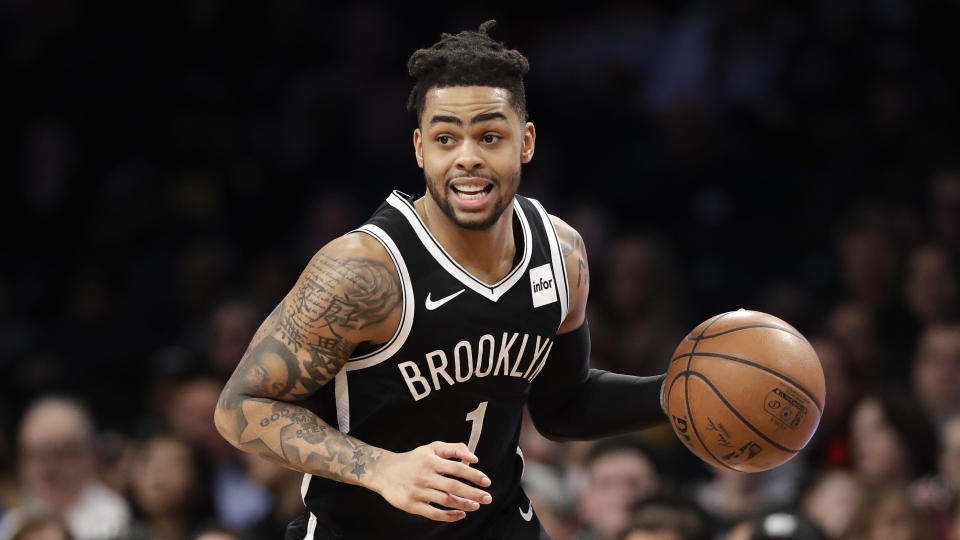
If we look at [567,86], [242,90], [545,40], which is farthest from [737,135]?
[242,90]

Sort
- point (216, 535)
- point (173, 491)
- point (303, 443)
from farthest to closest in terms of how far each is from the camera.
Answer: point (173, 491) → point (216, 535) → point (303, 443)

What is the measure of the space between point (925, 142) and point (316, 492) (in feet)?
17.3

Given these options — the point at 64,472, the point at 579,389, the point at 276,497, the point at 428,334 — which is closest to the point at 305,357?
the point at 428,334

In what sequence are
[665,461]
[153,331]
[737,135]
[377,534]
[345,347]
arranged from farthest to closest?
1. [153,331]
2. [737,135]
3. [665,461]
4. [377,534]
5. [345,347]

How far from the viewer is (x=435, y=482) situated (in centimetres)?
330

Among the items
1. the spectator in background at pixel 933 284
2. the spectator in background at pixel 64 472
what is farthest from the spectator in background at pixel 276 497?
the spectator in background at pixel 933 284

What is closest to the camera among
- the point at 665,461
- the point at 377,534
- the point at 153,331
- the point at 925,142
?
the point at 377,534

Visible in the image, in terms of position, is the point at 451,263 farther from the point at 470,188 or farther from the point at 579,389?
the point at 579,389

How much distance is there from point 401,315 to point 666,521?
2252mm

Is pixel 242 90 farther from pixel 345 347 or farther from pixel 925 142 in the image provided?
pixel 345 347

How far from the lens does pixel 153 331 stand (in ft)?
30.0

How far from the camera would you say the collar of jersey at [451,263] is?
3834 millimetres

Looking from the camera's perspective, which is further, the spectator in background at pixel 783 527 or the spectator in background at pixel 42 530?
the spectator in background at pixel 42 530

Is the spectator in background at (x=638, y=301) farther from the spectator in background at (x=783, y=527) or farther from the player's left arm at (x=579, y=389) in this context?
the player's left arm at (x=579, y=389)
